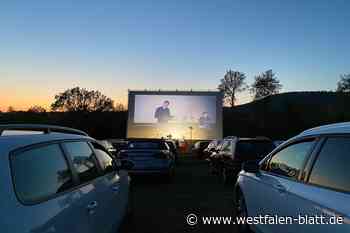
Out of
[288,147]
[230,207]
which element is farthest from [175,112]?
[288,147]

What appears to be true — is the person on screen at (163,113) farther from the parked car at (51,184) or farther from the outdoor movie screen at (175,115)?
the parked car at (51,184)

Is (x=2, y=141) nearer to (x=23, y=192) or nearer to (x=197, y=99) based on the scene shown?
(x=23, y=192)

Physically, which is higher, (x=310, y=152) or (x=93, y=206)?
(x=310, y=152)

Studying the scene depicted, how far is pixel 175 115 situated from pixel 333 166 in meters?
40.2

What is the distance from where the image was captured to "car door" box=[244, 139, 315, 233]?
4.36 meters

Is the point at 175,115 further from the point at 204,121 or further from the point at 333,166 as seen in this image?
the point at 333,166

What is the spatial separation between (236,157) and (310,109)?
6831cm

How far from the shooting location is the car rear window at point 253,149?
45.2ft

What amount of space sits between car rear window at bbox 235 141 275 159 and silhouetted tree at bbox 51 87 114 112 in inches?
3015

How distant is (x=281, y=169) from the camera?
504 centimetres

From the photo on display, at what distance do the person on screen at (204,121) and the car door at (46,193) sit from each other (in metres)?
39.8

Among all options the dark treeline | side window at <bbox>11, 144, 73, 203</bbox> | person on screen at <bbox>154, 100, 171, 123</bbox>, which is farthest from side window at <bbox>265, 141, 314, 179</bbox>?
the dark treeline

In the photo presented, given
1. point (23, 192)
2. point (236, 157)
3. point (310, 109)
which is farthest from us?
point (310, 109)

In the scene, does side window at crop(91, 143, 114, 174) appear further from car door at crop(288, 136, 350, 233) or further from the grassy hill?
the grassy hill
